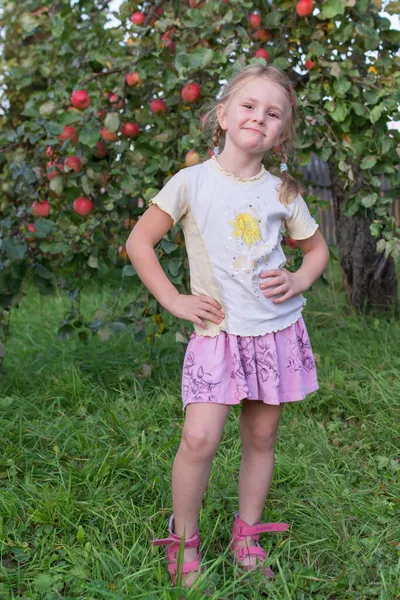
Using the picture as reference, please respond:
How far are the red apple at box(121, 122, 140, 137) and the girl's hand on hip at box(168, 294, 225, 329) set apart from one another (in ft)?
4.26

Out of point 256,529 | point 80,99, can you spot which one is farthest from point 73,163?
point 256,529

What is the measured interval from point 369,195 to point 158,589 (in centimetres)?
158

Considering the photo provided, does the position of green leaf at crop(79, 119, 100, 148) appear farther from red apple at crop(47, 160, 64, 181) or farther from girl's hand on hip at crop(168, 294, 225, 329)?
girl's hand on hip at crop(168, 294, 225, 329)

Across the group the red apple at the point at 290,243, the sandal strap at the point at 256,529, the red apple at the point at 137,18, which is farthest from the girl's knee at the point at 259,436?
the red apple at the point at 137,18

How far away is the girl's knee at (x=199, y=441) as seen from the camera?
1.65 meters

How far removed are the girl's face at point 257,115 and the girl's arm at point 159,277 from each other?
0.25 meters

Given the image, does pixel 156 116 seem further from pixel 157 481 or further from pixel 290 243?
pixel 157 481

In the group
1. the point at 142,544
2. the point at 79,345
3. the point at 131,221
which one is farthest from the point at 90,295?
the point at 142,544

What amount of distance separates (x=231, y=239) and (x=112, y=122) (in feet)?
3.76

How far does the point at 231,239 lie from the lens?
5.47 ft

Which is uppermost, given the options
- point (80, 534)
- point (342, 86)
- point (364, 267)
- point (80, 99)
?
point (342, 86)

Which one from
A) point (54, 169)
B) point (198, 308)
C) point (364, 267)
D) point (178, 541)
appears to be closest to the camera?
point (198, 308)

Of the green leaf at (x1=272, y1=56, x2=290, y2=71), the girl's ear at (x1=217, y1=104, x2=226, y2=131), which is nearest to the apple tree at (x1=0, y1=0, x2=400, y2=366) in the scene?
the green leaf at (x1=272, y1=56, x2=290, y2=71)

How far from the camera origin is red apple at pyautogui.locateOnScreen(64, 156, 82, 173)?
2.76m
